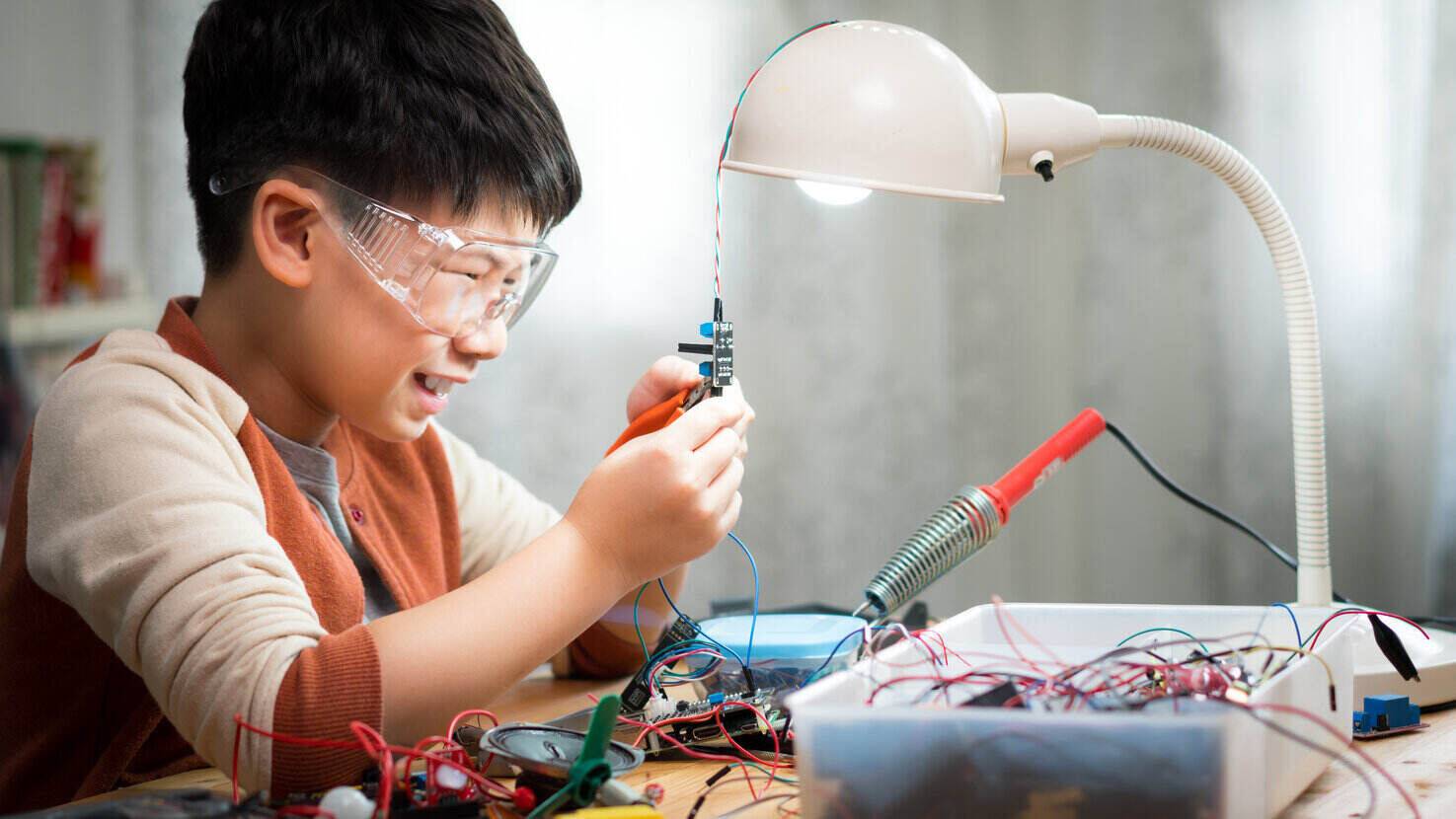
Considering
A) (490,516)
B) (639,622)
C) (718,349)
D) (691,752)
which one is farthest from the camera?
(490,516)

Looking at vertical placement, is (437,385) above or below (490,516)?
above

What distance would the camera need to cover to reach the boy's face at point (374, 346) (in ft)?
2.88

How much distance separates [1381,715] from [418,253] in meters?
0.68

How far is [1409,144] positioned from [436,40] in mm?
1369

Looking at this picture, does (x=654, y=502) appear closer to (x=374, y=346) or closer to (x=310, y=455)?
(x=374, y=346)

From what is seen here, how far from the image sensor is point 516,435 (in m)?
2.03

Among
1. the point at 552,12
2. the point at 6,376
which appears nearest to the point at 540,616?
the point at 552,12

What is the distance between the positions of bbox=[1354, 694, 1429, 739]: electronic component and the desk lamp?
2cm

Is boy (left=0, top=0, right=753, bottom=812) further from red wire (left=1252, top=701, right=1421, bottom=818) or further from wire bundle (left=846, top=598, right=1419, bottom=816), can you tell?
red wire (left=1252, top=701, right=1421, bottom=818)

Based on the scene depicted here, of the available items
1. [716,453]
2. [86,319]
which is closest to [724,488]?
[716,453]

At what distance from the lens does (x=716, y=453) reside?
813 mm

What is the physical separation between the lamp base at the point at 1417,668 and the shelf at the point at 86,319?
5.89ft

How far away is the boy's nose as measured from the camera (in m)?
0.90

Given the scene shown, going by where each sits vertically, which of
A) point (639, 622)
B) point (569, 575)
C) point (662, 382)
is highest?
point (662, 382)
